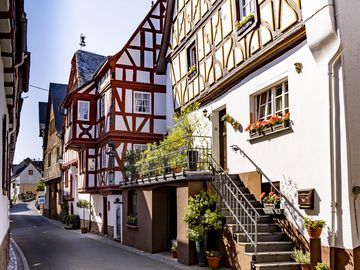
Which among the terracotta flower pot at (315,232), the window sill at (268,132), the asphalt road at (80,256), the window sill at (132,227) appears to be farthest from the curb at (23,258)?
the terracotta flower pot at (315,232)

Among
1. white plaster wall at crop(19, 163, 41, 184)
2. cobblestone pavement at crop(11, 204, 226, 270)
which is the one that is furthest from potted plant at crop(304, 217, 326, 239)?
white plaster wall at crop(19, 163, 41, 184)

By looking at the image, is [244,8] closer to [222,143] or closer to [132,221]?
[222,143]

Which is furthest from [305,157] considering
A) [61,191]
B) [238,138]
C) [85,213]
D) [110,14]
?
[61,191]

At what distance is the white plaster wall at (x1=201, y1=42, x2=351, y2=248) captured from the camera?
368 inches

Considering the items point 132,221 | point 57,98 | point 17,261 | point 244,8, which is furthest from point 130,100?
point 57,98

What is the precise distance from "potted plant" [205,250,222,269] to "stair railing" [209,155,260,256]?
974mm

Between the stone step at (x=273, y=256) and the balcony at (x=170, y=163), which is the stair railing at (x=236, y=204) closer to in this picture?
the stone step at (x=273, y=256)

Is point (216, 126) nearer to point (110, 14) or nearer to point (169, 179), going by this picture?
point (169, 179)

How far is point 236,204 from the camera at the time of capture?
11297mm

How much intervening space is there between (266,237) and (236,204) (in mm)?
1145

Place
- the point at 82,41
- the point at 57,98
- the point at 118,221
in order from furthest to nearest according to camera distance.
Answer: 1. the point at 57,98
2. the point at 82,41
3. the point at 118,221

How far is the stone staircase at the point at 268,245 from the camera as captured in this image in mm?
9734

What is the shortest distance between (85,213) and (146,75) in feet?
35.2

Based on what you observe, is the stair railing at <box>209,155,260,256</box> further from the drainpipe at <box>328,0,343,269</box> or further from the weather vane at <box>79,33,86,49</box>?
the weather vane at <box>79,33,86,49</box>
